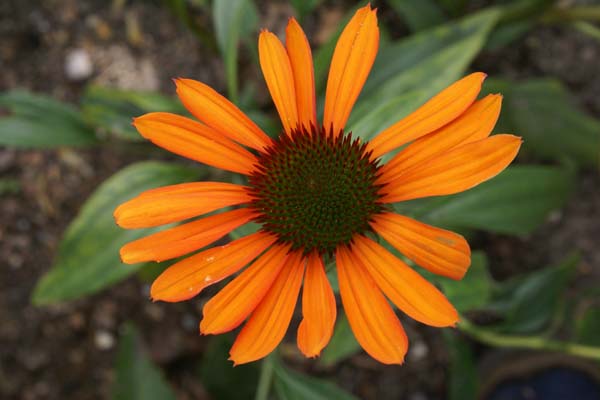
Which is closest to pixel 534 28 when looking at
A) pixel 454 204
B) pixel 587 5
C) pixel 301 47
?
pixel 587 5

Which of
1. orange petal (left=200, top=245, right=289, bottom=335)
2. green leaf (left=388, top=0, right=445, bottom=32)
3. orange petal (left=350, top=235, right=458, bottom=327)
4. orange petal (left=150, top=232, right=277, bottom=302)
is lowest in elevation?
green leaf (left=388, top=0, right=445, bottom=32)

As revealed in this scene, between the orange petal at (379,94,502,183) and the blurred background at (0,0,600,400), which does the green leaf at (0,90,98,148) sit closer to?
the blurred background at (0,0,600,400)

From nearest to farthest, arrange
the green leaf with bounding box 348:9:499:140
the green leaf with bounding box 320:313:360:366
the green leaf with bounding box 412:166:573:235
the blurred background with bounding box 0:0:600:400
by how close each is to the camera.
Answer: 1. the green leaf with bounding box 348:9:499:140
2. the green leaf with bounding box 320:313:360:366
3. the green leaf with bounding box 412:166:573:235
4. the blurred background with bounding box 0:0:600:400

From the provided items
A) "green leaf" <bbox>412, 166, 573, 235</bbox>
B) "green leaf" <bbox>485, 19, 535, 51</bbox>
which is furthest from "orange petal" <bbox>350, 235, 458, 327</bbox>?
"green leaf" <bbox>485, 19, 535, 51</bbox>

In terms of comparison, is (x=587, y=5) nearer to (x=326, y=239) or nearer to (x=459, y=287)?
(x=459, y=287)

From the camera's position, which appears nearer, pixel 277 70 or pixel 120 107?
pixel 277 70

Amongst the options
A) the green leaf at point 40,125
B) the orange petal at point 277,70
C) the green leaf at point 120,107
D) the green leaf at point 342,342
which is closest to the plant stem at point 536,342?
the green leaf at point 342,342

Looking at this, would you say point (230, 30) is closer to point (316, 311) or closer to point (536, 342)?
point (316, 311)

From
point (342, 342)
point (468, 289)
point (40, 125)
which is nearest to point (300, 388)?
point (342, 342)
